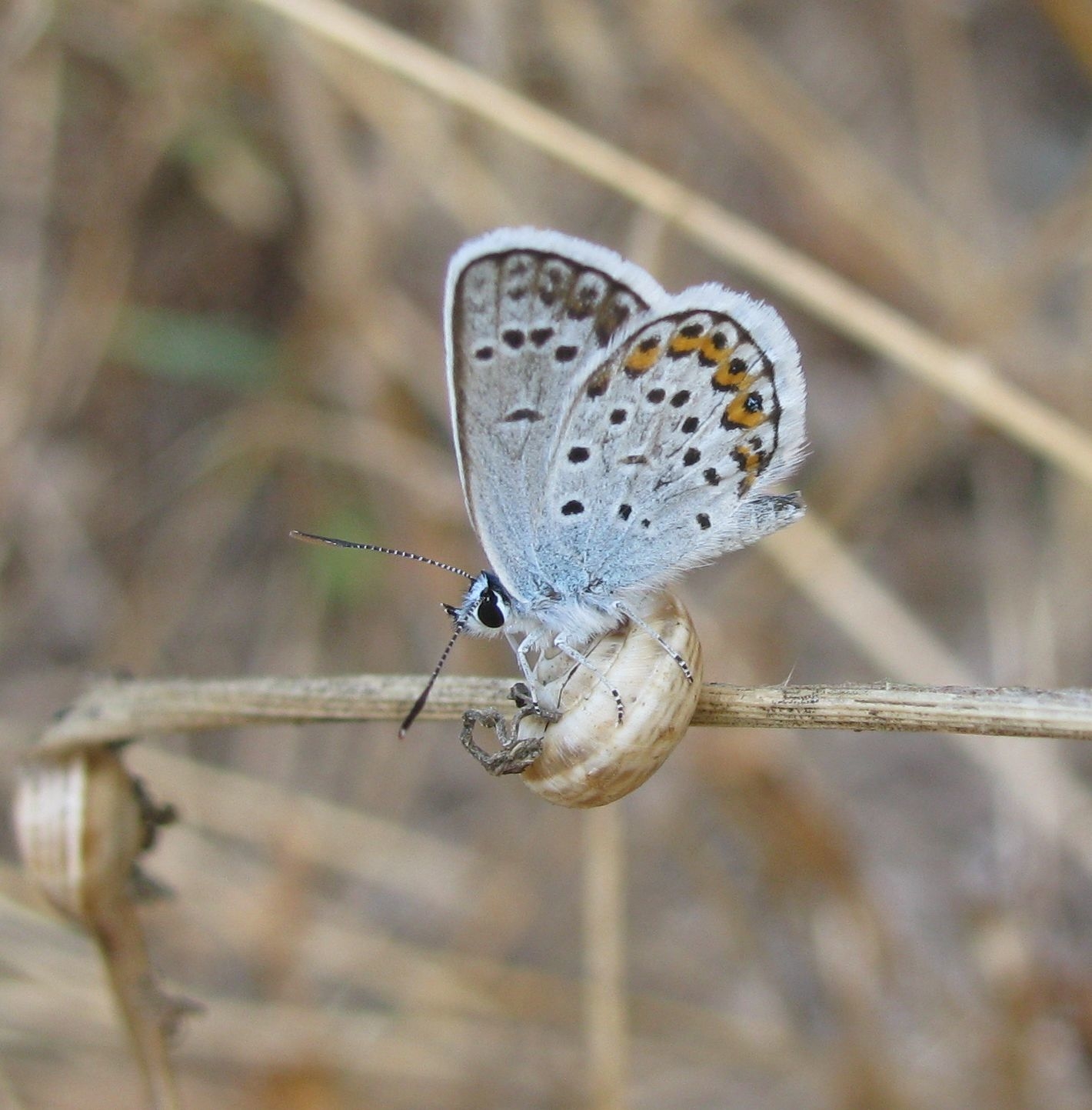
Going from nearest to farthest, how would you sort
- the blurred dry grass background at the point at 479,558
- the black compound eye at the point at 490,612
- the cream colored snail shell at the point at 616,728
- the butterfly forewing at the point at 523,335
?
the cream colored snail shell at the point at 616,728 < the butterfly forewing at the point at 523,335 < the black compound eye at the point at 490,612 < the blurred dry grass background at the point at 479,558

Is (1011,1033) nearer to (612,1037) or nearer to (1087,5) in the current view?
(612,1037)

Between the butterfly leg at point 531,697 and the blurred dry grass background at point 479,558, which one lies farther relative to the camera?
the blurred dry grass background at point 479,558

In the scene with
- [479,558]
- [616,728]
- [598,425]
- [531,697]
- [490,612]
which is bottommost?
[616,728]

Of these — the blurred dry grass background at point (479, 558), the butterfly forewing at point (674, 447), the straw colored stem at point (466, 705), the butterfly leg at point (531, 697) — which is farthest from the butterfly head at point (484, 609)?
the blurred dry grass background at point (479, 558)

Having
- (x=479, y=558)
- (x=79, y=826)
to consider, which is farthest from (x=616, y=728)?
(x=479, y=558)

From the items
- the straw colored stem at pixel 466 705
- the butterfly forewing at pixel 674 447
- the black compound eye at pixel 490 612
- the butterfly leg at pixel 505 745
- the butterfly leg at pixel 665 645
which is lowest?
the butterfly leg at pixel 505 745

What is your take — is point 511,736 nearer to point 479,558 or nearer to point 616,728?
point 616,728

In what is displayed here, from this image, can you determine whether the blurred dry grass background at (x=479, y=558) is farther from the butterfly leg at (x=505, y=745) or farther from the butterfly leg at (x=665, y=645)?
the butterfly leg at (x=505, y=745)

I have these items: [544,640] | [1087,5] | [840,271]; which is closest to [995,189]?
[840,271]

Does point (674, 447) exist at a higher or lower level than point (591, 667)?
higher
